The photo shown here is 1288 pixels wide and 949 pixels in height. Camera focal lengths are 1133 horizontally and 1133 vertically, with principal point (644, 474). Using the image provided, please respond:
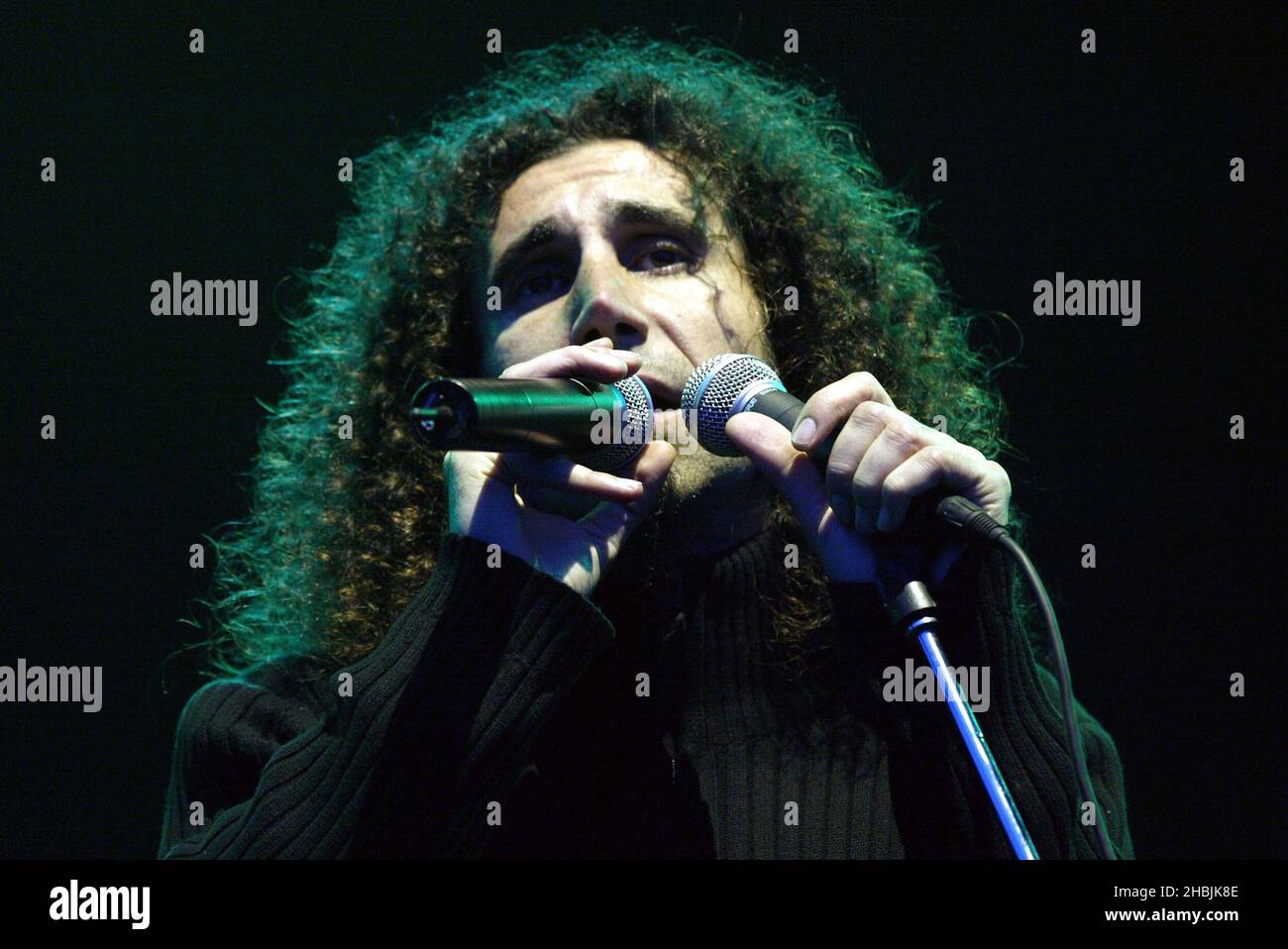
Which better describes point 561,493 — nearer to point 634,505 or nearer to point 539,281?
point 634,505

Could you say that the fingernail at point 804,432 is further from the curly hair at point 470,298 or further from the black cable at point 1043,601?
the curly hair at point 470,298

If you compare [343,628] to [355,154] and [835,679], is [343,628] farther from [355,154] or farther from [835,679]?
[355,154]

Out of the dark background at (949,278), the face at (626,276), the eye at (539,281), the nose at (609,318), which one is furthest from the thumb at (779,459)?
the dark background at (949,278)

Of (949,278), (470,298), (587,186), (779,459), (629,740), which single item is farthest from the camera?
(949,278)

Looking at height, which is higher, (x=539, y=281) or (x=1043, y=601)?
(x=539, y=281)

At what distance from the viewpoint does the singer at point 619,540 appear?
1355 mm

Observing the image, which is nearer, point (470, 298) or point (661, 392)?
point (661, 392)

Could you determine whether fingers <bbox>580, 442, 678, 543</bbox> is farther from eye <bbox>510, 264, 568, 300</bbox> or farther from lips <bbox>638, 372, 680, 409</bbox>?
eye <bbox>510, 264, 568, 300</bbox>

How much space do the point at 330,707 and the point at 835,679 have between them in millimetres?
732

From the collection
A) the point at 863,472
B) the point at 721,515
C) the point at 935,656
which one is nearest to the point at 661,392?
the point at 721,515

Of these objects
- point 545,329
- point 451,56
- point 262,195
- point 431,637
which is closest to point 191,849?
point 431,637

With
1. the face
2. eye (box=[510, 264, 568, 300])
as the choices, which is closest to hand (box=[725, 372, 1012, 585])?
the face

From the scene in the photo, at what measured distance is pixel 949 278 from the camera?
89.2 inches

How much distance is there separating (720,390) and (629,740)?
0.54m
